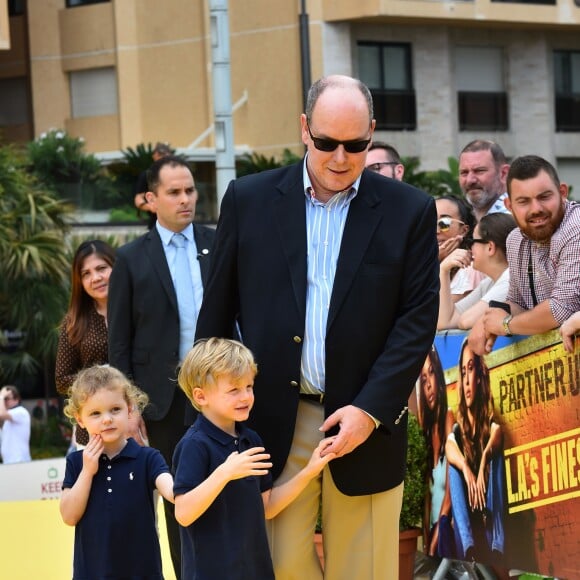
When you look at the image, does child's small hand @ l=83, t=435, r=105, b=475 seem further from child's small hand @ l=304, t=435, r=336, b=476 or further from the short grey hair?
the short grey hair

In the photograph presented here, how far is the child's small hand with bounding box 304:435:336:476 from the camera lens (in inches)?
189

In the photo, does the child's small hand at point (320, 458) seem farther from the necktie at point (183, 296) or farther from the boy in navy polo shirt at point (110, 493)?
the necktie at point (183, 296)

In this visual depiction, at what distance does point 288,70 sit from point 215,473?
31.2 metres

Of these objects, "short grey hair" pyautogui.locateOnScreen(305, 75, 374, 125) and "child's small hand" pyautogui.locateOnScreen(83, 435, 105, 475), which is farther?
"child's small hand" pyautogui.locateOnScreen(83, 435, 105, 475)

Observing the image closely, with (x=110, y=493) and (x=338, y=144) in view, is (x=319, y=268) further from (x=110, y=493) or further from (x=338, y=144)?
(x=110, y=493)

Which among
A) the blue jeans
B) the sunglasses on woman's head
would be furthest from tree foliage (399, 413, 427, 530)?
the sunglasses on woman's head

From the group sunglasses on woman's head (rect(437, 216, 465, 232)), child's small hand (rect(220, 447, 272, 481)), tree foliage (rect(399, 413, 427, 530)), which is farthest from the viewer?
sunglasses on woman's head (rect(437, 216, 465, 232))

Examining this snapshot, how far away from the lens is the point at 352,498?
5.06 meters

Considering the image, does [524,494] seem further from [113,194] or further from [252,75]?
[252,75]

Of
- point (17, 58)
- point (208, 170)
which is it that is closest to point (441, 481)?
point (208, 170)

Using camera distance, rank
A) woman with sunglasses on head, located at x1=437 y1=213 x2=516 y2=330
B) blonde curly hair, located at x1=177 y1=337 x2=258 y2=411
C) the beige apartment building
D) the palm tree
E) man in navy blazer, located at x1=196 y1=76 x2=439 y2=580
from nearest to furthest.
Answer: blonde curly hair, located at x1=177 y1=337 x2=258 y2=411
man in navy blazer, located at x1=196 y1=76 x2=439 y2=580
woman with sunglasses on head, located at x1=437 y1=213 x2=516 y2=330
the palm tree
the beige apartment building

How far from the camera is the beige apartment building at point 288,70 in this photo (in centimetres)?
3550

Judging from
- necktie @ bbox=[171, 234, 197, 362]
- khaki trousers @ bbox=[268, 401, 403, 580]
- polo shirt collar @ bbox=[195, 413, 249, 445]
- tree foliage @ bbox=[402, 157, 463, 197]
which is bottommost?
khaki trousers @ bbox=[268, 401, 403, 580]

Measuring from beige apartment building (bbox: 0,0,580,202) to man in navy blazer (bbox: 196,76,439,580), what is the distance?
29722 mm
